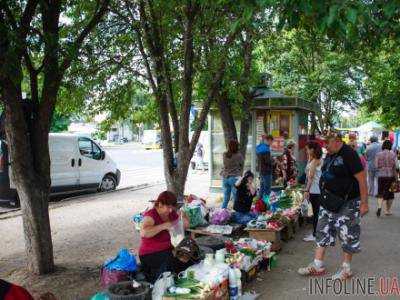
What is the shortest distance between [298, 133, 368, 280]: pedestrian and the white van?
9.07m

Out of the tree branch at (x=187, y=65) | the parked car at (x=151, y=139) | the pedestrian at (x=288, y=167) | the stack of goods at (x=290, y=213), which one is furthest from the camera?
the parked car at (x=151, y=139)

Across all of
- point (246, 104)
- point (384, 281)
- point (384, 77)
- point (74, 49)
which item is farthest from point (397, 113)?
point (74, 49)

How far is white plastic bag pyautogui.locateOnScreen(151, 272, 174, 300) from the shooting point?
202 inches

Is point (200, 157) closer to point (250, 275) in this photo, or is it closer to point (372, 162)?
point (372, 162)

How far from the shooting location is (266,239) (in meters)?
7.90

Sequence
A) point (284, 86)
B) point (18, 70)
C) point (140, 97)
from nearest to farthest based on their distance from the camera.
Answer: point (18, 70)
point (140, 97)
point (284, 86)

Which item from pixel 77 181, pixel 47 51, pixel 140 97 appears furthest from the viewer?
pixel 77 181

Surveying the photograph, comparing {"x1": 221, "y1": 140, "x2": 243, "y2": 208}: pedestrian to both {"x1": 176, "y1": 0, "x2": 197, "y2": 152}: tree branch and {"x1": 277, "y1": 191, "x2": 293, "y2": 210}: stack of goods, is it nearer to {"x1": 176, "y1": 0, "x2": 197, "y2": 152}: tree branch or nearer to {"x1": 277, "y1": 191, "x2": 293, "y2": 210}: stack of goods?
{"x1": 277, "y1": 191, "x2": 293, "y2": 210}: stack of goods

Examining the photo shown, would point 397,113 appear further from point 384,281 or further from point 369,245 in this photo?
point 384,281

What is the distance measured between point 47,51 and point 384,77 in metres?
13.7

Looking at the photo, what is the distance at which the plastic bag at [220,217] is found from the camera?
887 centimetres

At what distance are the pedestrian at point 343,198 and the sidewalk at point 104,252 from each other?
0.58 m

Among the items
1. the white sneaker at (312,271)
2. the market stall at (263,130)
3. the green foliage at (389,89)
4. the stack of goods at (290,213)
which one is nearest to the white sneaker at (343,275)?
the white sneaker at (312,271)

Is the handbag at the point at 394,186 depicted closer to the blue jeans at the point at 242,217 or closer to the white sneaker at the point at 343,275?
the blue jeans at the point at 242,217
